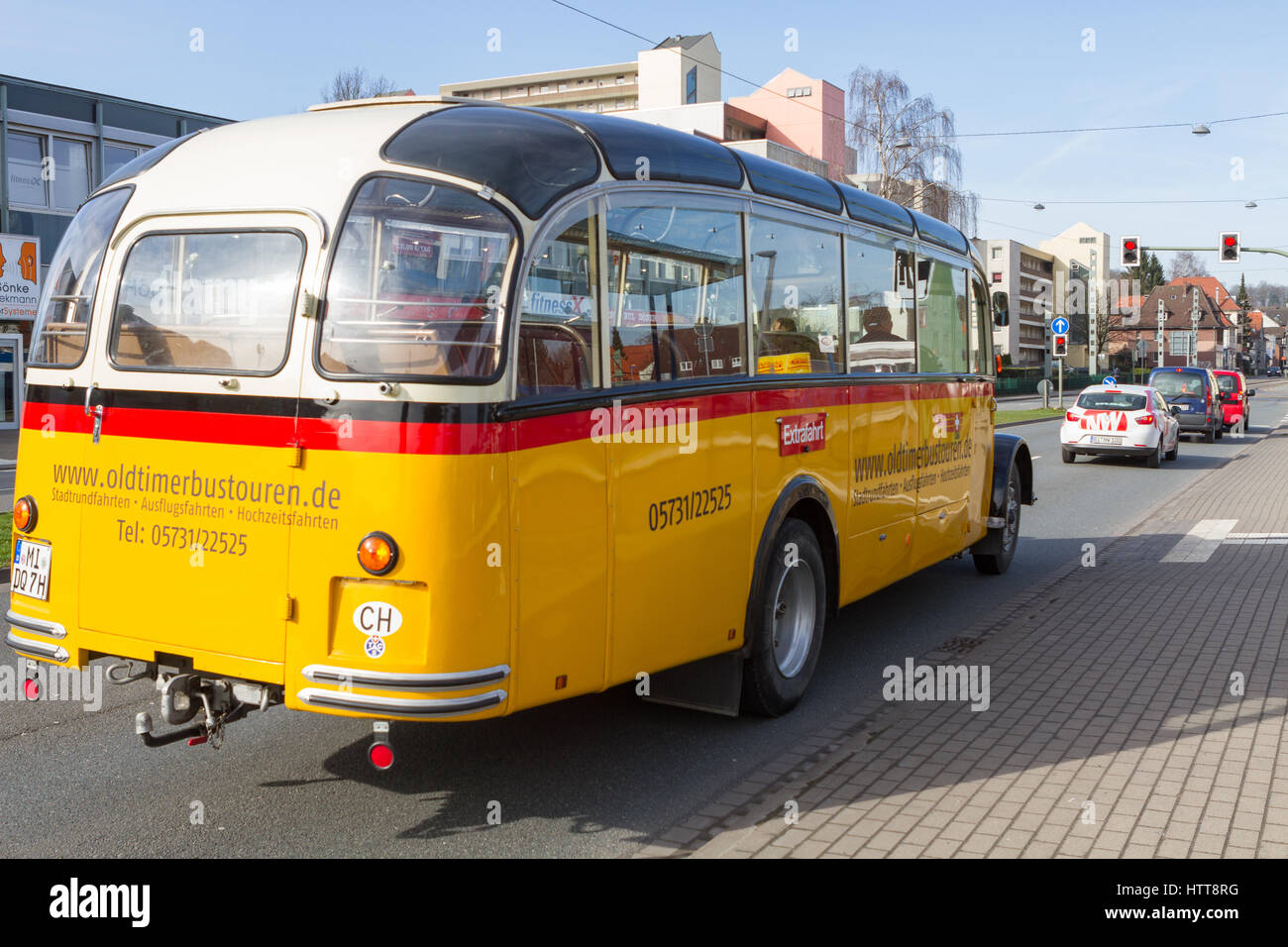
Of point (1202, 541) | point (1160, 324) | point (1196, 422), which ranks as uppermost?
point (1160, 324)

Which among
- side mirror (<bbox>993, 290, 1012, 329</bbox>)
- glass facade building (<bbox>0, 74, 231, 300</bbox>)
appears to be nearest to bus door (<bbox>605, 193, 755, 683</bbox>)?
side mirror (<bbox>993, 290, 1012, 329</bbox>)

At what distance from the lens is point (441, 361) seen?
432cm

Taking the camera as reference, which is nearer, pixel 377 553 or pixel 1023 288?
pixel 377 553

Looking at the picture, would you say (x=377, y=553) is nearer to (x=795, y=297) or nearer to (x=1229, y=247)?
(x=795, y=297)

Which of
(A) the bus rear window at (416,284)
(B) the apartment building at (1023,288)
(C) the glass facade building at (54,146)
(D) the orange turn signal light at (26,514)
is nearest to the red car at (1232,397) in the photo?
(C) the glass facade building at (54,146)

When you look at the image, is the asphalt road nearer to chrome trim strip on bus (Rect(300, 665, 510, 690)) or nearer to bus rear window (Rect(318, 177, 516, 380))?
chrome trim strip on bus (Rect(300, 665, 510, 690))

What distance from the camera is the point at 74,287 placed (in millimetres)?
5168

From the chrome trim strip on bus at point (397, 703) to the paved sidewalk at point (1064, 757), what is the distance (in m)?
0.89

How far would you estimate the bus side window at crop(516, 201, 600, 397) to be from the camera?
456 cm

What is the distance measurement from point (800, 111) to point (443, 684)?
8105 cm

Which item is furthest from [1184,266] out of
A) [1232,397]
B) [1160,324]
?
[1232,397]

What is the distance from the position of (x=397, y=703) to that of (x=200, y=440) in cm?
126

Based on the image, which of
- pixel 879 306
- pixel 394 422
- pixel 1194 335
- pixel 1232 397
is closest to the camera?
pixel 394 422

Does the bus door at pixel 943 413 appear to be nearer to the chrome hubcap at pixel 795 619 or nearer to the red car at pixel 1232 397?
the chrome hubcap at pixel 795 619
